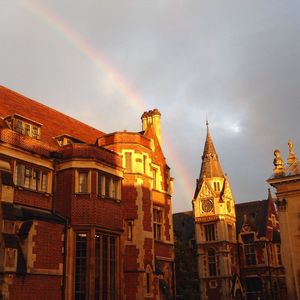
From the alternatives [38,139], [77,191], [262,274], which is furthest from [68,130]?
[262,274]

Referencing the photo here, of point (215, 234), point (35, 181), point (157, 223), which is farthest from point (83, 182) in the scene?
point (215, 234)

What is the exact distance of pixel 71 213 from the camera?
25.3m

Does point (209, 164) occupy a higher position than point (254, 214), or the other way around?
point (209, 164)

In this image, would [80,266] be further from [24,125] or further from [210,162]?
[210,162]

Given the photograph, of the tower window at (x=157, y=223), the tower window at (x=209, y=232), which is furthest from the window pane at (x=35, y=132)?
the tower window at (x=209, y=232)

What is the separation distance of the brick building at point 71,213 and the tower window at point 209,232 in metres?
30.5

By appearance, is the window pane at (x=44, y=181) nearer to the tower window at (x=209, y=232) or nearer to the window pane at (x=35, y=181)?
the window pane at (x=35, y=181)

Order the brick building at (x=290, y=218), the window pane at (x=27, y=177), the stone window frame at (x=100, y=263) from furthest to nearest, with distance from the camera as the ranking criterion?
1. the brick building at (x=290, y=218)
2. the window pane at (x=27, y=177)
3. the stone window frame at (x=100, y=263)

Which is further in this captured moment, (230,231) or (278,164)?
(230,231)

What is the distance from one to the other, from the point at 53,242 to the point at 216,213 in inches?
1646

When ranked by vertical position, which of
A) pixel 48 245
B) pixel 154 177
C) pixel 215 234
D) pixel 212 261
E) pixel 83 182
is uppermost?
pixel 154 177

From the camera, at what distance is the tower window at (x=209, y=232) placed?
62.7 meters

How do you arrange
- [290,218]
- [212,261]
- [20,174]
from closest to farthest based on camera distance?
1. [20,174]
2. [290,218]
3. [212,261]

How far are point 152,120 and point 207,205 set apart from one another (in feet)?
89.4
